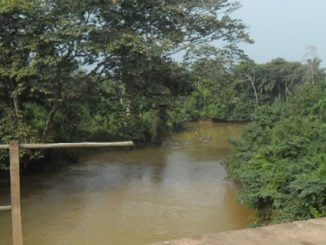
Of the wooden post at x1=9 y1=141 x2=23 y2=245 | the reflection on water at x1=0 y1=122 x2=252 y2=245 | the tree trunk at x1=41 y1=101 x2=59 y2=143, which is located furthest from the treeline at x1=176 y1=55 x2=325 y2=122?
the wooden post at x1=9 y1=141 x2=23 y2=245

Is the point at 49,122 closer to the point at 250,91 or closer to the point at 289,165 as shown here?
the point at 289,165

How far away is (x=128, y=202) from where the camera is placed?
998 cm

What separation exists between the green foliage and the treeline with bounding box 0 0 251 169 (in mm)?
2761

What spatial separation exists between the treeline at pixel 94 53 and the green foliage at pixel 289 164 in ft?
9.06

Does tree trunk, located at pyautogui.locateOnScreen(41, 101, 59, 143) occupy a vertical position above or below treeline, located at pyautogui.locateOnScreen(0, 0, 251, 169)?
below

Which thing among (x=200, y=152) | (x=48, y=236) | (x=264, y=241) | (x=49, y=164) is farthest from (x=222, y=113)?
(x=264, y=241)

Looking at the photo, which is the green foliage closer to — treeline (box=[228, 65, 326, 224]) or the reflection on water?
treeline (box=[228, 65, 326, 224])

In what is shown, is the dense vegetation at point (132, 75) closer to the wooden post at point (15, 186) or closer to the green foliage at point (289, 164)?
the green foliage at point (289, 164)

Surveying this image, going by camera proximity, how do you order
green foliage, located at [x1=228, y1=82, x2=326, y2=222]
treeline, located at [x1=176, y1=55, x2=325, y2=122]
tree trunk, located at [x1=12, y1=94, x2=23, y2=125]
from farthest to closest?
treeline, located at [x1=176, y1=55, x2=325, y2=122] → tree trunk, located at [x1=12, y1=94, x2=23, y2=125] → green foliage, located at [x1=228, y1=82, x2=326, y2=222]

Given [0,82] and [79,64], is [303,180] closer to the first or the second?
[79,64]

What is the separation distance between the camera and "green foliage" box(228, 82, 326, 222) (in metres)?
5.93

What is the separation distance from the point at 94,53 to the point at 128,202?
3.56 m

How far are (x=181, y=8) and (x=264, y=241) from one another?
9649mm

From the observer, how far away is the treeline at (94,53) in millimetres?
10305
